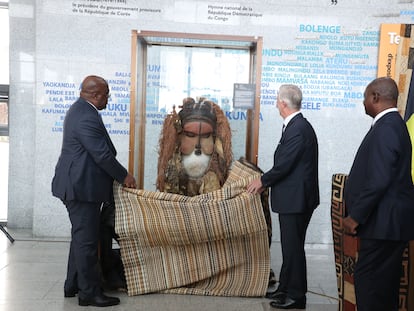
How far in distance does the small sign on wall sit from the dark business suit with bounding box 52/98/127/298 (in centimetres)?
147

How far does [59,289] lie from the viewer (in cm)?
369

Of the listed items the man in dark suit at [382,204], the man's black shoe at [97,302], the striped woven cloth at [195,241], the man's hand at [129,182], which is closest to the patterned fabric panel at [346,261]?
the man in dark suit at [382,204]

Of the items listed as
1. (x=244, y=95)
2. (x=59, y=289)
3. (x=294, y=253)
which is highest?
(x=244, y=95)

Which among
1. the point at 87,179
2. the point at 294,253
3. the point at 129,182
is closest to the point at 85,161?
the point at 87,179

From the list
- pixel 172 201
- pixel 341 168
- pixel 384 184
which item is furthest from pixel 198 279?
pixel 341 168

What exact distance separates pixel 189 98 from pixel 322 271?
6.68ft

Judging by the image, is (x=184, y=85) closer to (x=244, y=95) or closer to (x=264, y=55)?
(x=244, y=95)

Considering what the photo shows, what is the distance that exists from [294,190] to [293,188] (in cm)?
2

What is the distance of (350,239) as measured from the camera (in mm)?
2869

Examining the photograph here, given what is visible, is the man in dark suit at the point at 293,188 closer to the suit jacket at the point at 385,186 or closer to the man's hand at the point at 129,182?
the suit jacket at the point at 385,186

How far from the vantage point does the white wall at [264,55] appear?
4988 millimetres

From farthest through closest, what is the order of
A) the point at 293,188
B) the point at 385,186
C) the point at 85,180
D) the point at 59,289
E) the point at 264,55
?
1. the point at 264,55
2. the point at 59,289
3. the point at 293,188
4. the point at 85,180
5. the point at 385,186

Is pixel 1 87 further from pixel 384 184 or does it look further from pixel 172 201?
pixel 384 184

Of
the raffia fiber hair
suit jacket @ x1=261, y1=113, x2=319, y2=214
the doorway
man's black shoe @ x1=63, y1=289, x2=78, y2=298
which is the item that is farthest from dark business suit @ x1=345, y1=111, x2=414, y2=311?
man's black shoe @ x1=63, y1=289, x2=78, y2=298
